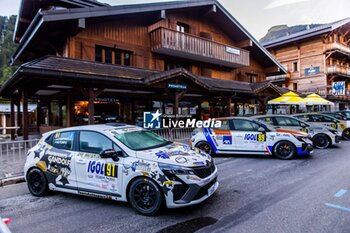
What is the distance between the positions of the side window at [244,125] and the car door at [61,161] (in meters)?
6.32

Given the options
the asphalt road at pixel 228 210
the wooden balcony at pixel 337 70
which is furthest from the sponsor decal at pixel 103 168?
the wooden balcony at pixel 337 70

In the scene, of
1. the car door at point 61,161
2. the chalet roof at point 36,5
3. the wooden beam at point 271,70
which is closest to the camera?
the car door at point 61,161

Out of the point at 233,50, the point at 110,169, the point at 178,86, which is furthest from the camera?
the point at 233,50

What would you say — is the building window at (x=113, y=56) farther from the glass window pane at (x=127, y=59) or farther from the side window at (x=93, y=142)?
the side window at (x=93, y=142)

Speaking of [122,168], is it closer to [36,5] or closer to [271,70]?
[36,5]

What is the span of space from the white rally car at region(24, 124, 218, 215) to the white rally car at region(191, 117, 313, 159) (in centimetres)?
453

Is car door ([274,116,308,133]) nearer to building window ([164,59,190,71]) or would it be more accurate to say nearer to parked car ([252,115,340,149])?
parked car ([252,115,340,149])

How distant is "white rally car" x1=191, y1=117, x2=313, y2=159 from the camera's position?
8633 mm

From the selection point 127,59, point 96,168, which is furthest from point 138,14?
point 96,168

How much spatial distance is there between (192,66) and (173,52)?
2.74m

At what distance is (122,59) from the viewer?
46.1ft

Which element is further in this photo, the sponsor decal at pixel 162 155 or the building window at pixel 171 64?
the building window at pixel 171 64

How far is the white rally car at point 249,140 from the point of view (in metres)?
8.63

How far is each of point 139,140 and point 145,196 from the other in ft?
4.12
